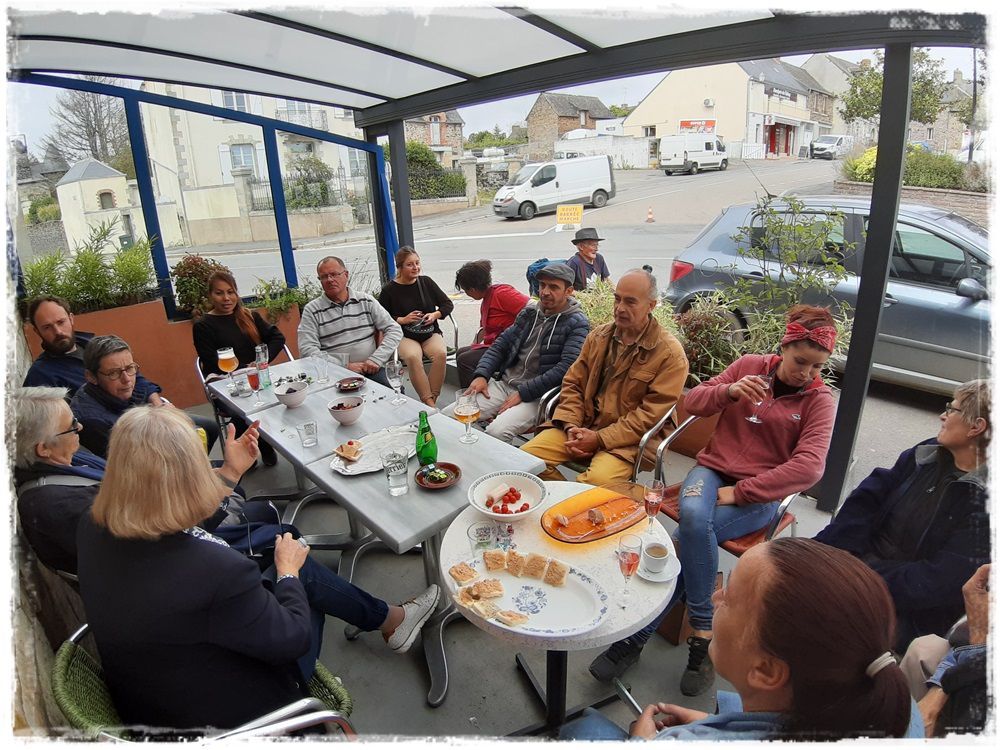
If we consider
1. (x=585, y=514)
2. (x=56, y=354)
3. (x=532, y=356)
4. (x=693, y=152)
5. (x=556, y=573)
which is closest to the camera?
(x=556, y=573)

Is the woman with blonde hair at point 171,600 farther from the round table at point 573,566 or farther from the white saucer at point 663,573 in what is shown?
the white saucer at point 663,573

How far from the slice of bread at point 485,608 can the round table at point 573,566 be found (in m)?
0.02

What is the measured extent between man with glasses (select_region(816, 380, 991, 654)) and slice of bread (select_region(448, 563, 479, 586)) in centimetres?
135

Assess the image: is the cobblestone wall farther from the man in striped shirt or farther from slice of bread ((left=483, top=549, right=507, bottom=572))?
slice of bread ((left=483, top=549, right=507, bottom=572))

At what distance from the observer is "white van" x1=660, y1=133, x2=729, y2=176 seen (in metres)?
18.4

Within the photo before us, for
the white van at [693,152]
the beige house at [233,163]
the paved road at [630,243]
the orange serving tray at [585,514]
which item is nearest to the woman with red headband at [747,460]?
the orange serving tray at [585,514]

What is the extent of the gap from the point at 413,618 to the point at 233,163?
542cm

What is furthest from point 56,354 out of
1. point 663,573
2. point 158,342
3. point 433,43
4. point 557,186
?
point 557,186

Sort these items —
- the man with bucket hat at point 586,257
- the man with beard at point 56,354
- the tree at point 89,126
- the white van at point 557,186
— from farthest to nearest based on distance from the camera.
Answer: the white van at point 557,186 → the man with bucket hat at point 586,257 → the tree at point 89,126 → the man with beard at point 56,354

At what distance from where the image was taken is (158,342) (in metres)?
4.93

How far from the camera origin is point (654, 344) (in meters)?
2.77

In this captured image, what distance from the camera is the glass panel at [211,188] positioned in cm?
524

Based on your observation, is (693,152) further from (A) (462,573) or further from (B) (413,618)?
(A) (462,573)

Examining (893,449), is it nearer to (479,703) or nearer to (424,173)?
→ (479,703)
